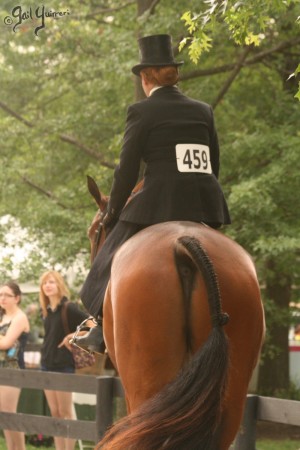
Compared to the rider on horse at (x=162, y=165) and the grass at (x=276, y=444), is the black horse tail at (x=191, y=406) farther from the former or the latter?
the grass at (x=276, y=444)

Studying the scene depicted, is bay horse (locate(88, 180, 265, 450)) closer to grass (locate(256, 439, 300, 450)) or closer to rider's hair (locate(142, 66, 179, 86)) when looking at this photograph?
rider's hair (locate(142, 66, 179, 86))

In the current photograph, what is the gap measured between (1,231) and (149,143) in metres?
9.19

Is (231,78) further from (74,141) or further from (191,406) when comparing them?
(191,406)

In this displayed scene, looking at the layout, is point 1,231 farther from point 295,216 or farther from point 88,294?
point 88,294

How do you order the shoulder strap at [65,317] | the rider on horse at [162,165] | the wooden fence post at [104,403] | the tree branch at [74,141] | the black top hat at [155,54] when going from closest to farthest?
the rider on horse at [162,165] → the black top hat at [155,54] → the wooden fence post at [104,403] → the shoulder strap at [65,317] → the tree branch at [74,141]

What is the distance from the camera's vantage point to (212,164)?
22.4ft

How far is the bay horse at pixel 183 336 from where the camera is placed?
5363 millimetres

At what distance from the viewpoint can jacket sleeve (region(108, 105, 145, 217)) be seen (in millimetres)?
6461

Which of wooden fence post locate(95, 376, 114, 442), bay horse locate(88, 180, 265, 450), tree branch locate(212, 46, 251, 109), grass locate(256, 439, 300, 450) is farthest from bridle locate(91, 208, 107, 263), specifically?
grass locate(256, 439, 300, 450)

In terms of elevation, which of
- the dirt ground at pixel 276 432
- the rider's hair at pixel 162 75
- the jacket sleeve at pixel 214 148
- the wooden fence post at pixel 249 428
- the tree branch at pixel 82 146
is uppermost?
the tree branch at pixel 82 146

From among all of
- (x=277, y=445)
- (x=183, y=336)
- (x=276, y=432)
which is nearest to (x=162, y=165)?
(x=183, y=336)

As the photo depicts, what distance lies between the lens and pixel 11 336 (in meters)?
11.1
